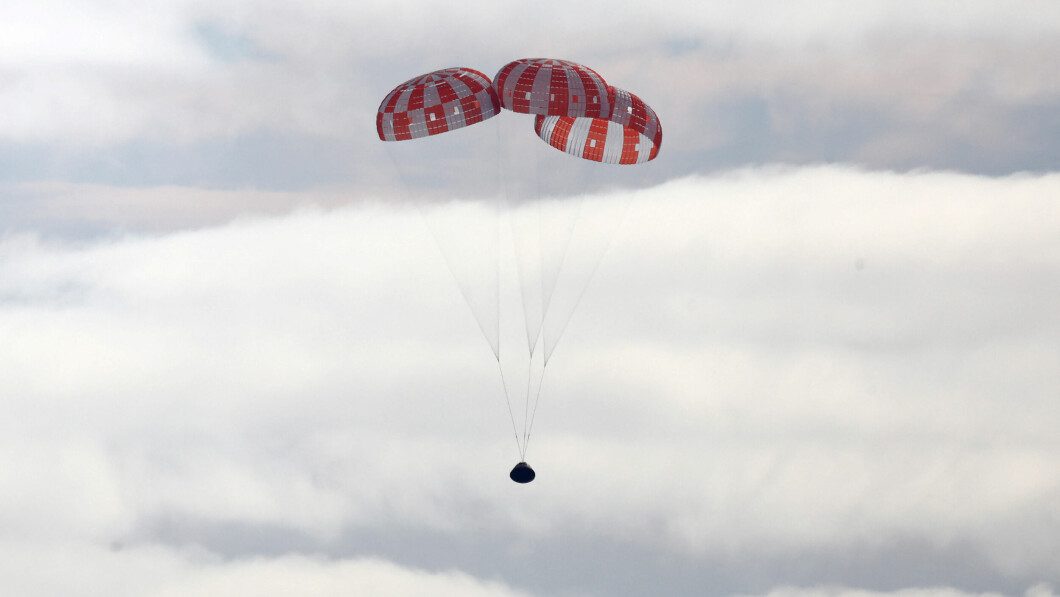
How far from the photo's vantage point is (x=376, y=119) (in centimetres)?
5112

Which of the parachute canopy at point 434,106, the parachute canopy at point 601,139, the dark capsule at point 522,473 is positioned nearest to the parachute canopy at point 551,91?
the parachute canopy at point 434,106

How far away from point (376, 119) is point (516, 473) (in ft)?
44.9

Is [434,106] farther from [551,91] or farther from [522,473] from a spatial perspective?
[522,473]

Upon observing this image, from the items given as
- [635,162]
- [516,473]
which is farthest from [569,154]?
[516,473]

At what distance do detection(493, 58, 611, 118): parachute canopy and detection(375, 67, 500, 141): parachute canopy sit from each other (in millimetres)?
883

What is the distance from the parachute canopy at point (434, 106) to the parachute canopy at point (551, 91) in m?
0.88

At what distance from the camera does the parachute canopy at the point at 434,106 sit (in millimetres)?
49875

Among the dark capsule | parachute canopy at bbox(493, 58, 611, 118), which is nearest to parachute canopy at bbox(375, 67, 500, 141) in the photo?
parachute canopy at bbox(493, 58, 611, 118)

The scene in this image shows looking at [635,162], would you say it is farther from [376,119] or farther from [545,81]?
[376,119]

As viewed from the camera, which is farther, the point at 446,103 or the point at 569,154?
the point at 569,154

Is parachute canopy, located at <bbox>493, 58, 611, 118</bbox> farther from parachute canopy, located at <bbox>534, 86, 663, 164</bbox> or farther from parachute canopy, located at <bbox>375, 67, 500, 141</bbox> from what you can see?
parachute canopy, located at <bbox>534, 86, 663, 164</bbox>

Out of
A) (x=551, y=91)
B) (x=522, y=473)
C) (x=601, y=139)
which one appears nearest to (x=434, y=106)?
(x=551, y=91)

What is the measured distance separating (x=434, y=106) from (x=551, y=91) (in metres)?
4.19

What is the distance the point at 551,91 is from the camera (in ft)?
161
